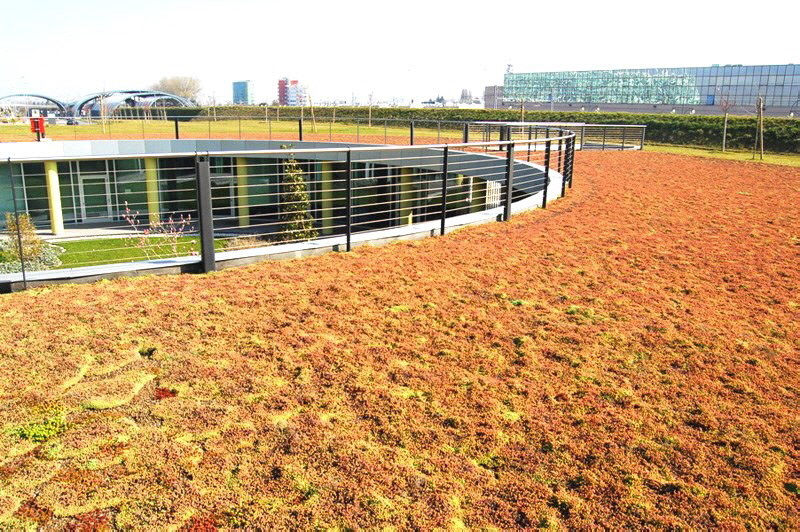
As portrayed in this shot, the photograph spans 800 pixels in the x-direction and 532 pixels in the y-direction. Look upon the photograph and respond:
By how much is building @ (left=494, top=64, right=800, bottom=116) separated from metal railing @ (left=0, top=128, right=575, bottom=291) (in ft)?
152

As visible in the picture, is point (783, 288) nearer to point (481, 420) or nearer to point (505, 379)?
point (505, 379)

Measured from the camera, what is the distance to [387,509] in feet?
9.07

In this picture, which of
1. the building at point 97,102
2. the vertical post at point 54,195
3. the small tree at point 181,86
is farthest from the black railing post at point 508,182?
the small tree at point 181,86

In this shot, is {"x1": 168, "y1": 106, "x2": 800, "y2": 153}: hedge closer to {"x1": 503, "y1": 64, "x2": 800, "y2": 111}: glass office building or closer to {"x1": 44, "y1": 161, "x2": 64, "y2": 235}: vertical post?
{"x1": 44, "y1": 161, "x2": 64, "y2": 235}: vertical post

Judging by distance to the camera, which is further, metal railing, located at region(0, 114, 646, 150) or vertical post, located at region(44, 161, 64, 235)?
metal railing, located at region(0, 114, 646, 150)

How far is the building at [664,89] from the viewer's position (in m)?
67.6

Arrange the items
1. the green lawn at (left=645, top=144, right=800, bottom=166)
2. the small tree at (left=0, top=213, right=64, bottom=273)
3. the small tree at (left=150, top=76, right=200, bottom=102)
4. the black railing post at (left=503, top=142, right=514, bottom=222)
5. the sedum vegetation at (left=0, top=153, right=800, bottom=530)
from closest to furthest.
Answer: the sedum vegetation at (left=0, top=153, right=800, bottom=530)
the black railing post at (left=503, top=142, right=514, bottom=222)
the small tree at (left=0, top=213, right=64, bottom=273)
the green lawn at (left=645, top=144, right=800, bottom=166)
the small tree at (left=150, top=76, right=200, bottom=102)

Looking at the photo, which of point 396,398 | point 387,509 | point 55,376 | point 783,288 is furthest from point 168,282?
point 783,288

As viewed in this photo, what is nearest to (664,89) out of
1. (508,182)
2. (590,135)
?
(590,135)

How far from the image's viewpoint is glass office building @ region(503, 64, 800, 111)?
69000 mm

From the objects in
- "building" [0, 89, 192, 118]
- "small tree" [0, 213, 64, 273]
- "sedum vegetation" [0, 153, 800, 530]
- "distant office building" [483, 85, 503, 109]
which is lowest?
"small tree" [0, 213, 64, 273]

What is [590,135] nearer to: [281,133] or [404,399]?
[281,133]

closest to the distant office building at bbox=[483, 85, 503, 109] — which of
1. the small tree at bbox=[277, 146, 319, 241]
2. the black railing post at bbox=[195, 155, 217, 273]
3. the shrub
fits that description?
the small tree at bbox=[277, 146, 319, 241]

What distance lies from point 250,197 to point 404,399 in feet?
61.4
